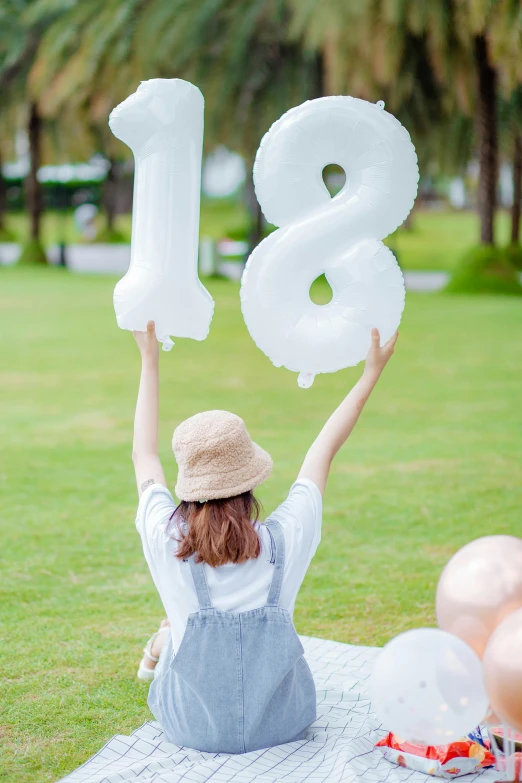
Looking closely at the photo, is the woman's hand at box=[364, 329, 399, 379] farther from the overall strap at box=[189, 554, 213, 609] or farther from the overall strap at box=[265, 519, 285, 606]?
the overall strap at box=[189, 554, 213, 609]

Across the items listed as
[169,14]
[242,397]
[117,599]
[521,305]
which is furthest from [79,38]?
[117,599]

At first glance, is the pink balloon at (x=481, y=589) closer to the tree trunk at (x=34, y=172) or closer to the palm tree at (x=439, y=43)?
the palm tree at (x=439, y=43)

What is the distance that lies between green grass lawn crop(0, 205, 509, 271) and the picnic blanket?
19.9m

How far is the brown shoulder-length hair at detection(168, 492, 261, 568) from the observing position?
2.58 metres

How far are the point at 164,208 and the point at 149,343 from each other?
0.46 m

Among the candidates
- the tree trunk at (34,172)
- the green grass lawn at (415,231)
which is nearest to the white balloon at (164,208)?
the green grass lawn at (415,231)

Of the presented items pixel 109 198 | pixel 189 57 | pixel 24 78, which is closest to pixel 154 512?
pixel 189 57

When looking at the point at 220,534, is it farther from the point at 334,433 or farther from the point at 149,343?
the point at 149,343

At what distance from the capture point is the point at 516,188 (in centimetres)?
2239

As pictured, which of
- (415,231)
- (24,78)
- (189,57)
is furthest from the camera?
(415,231)

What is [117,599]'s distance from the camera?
14.4ft

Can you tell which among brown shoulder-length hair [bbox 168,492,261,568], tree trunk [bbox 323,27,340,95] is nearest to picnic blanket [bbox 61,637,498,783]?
brown shoulder-length hair [bbox 168,492,261,568]

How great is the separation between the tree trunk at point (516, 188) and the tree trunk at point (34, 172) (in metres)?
10.1

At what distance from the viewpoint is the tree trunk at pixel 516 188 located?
859 inches
